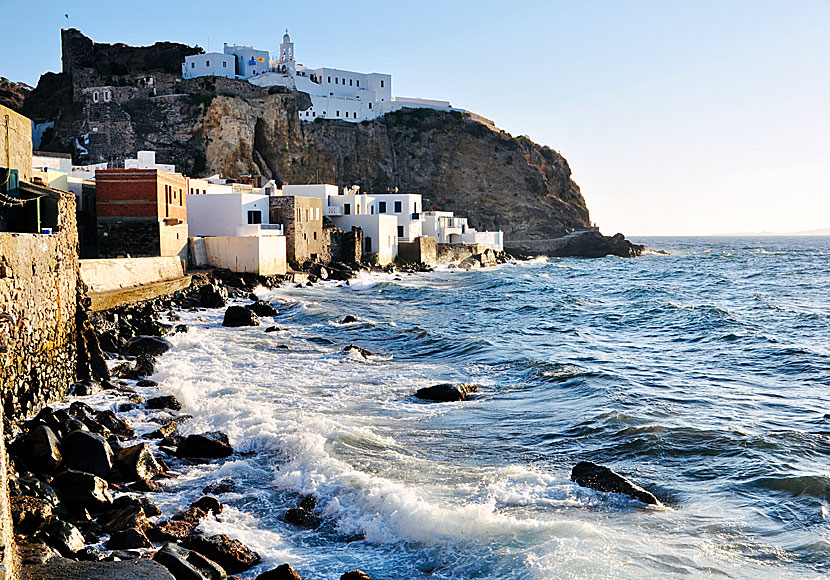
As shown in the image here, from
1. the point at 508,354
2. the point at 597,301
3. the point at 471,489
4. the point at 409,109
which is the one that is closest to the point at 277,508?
the point at 471,489

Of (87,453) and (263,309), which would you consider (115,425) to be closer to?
(87,453)

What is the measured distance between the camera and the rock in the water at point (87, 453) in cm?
930

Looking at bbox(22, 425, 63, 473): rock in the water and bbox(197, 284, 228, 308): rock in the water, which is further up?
bbox(197, 284, 228, 308): rock in the water

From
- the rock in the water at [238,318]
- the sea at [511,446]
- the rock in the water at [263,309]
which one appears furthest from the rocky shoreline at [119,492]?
the rock in the water at [263,309]

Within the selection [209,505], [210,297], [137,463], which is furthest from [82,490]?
[210,297]

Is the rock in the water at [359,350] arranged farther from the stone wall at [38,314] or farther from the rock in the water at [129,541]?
the rock in the water at [129,541]

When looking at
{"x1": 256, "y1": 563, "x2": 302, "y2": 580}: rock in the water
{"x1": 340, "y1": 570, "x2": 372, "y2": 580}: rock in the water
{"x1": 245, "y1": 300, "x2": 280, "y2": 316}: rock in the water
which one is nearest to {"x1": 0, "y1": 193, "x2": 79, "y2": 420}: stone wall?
{"x1": 256, "y1": 563, "x2": 302, "y2": 580}: rock in the water

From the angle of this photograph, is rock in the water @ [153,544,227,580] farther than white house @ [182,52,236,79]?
No

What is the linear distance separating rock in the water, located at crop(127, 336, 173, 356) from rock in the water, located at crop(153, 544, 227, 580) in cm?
1118

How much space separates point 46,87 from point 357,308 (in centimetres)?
6119

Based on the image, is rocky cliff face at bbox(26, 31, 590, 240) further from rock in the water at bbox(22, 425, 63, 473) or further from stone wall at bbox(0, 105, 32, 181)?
rock in the water at bbox(22, 425, 63, 473)

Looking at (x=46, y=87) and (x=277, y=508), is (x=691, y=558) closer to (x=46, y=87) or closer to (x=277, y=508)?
(x=277, y=508)

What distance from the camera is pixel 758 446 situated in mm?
11891

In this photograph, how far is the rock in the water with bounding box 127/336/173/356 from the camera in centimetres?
1766
